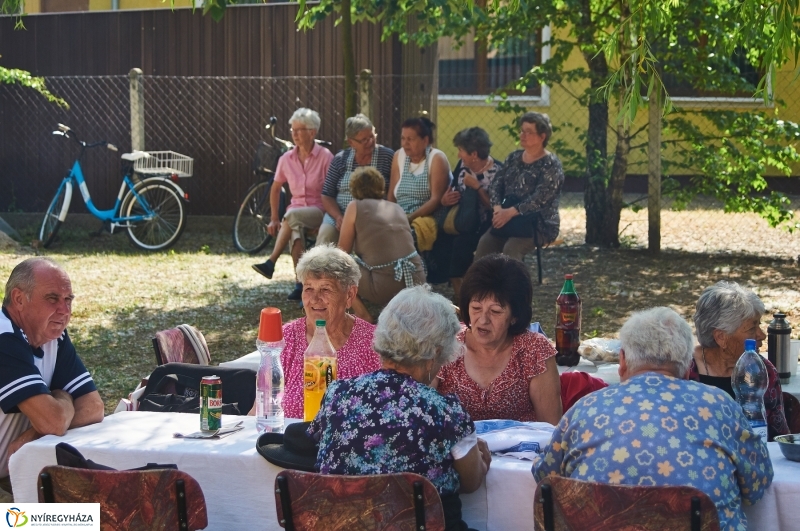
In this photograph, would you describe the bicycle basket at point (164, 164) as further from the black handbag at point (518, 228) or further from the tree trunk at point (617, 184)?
A: the black handbag at point (518, 228)

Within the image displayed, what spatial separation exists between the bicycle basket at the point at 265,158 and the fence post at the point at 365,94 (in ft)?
3.65

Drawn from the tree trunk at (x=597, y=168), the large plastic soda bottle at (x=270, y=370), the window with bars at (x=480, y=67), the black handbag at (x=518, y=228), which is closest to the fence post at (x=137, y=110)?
the tree trunk at (x=597, y=168)

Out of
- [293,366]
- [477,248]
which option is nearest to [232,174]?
[477,248]

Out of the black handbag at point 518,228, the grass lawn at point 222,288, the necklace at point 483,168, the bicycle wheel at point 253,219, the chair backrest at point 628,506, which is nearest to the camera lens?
the chair backrest at point 628,506

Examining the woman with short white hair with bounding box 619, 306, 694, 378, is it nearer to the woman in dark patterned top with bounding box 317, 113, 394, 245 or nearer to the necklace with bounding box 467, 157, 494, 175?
the necklace with bounding box 467, 157, 494, 175

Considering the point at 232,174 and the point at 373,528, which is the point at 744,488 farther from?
the point at 232,174

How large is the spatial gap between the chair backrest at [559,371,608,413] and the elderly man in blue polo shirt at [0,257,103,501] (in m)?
1.77

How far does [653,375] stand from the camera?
9.61ft

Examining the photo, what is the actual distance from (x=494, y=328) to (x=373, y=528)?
1269mm

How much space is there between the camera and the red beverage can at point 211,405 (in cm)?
346

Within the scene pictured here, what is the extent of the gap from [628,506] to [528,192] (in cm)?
538

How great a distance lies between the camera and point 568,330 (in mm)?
4715

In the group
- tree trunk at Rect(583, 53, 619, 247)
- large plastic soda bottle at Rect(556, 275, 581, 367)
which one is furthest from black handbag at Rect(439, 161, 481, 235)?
large plastic soda bottle at Rect(556, 275, 581, 367)

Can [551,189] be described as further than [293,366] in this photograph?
Yes
